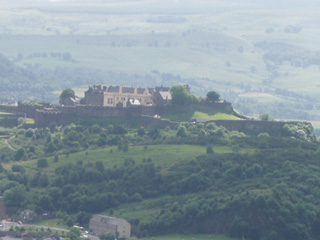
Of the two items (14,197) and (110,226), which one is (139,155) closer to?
(14,197)

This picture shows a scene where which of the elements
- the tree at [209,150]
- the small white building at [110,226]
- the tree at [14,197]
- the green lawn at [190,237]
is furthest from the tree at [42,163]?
the green lawn at [190,237]

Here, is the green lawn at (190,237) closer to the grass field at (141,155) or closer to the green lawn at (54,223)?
the green lawn at (54,223)

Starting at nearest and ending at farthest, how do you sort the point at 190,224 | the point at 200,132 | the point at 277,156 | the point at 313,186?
the point at 190,224 → the point at 313,186 → the point at 277,156 → the point at 200,132

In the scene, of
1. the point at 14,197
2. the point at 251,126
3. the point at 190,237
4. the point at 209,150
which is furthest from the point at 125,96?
the point at 190,237

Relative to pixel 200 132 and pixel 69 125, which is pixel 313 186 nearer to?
pixel 200 132

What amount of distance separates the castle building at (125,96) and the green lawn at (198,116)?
8.68 feet

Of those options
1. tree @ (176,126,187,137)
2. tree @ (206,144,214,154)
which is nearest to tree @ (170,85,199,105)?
tree @ (176,126,187,137)

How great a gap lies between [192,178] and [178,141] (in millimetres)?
12942

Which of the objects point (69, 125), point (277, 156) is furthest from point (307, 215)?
point (69, 125)

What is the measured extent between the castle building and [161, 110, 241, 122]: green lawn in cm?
265

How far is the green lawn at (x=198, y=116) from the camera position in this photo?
450 ft

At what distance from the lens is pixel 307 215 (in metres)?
104

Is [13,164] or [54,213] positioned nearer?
[54,213]

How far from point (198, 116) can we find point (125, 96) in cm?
866
